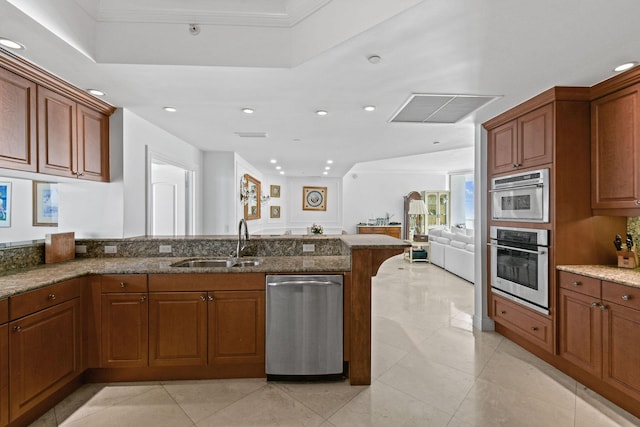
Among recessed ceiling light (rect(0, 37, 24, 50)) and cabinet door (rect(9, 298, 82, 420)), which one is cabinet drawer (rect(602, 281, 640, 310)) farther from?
recessed ceiling light (rect(0, 37, 24, 50))

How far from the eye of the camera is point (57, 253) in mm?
2459

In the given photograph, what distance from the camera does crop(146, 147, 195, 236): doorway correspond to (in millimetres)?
4188

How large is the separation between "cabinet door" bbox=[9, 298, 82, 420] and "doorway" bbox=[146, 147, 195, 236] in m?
2.28

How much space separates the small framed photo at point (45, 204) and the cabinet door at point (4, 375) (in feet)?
4.81

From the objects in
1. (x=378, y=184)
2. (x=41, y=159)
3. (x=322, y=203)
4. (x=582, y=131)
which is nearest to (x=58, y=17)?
(x=41, y=159)

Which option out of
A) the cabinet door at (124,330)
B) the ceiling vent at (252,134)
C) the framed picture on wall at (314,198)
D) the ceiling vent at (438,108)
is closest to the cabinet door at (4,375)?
the cabinet door at (124,330)

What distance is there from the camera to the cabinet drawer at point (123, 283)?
211cm

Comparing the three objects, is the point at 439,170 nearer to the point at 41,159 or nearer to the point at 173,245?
the point at 173,245

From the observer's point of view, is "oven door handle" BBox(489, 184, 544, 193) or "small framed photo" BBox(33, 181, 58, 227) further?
"small framed photo" BBox(33, 181, 58, 227)

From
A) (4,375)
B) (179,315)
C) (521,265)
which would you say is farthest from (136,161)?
(521,265)

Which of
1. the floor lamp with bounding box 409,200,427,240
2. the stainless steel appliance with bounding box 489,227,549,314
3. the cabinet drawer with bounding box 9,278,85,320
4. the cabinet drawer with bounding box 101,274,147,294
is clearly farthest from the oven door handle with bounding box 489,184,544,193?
the floor lamp with bounding box 409,200,427,240

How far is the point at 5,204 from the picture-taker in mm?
2365

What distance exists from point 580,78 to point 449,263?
4302 mm

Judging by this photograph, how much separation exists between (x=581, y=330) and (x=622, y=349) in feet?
0.92
